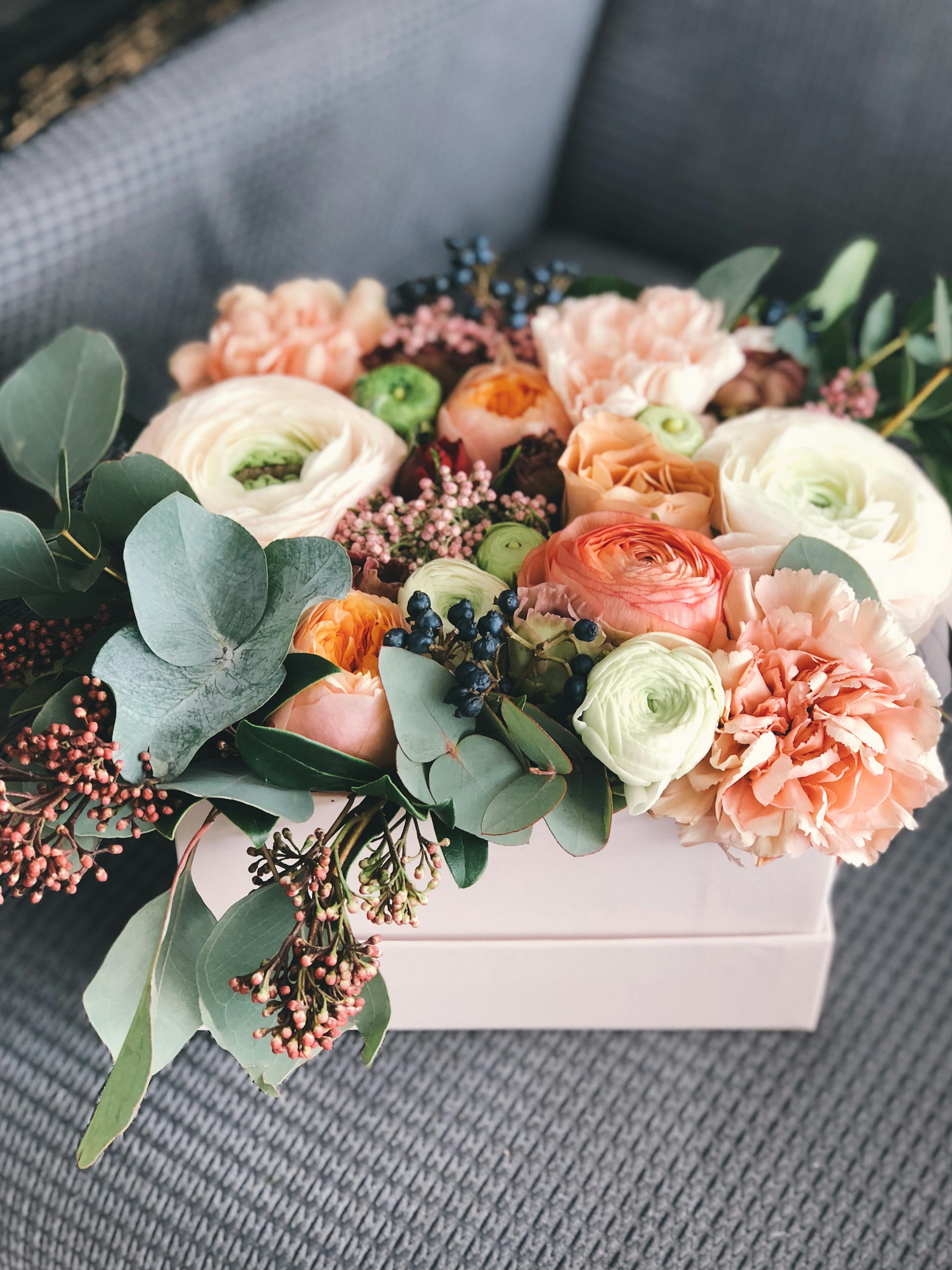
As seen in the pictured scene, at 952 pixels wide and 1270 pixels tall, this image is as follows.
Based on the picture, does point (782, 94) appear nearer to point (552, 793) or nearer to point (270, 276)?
point (270, 276)

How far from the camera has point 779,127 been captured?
847 millimetres

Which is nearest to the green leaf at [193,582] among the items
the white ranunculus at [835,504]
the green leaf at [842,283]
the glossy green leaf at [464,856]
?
the glossy green leaf at [464,856]

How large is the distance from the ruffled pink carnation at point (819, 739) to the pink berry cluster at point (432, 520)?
135 millimetres

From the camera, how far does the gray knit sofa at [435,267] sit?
0.48 metres

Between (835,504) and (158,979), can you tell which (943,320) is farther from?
(158,979)

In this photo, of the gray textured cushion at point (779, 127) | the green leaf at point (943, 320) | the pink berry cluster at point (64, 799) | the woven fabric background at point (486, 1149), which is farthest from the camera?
the gray textured cushion at point (779, 127)

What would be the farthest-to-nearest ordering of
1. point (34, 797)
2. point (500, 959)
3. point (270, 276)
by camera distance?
1. point (270, 276)
2. point (500, 959)
3. point (34, 797)

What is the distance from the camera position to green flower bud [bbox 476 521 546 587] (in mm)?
452

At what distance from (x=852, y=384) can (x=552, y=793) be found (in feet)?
1.21

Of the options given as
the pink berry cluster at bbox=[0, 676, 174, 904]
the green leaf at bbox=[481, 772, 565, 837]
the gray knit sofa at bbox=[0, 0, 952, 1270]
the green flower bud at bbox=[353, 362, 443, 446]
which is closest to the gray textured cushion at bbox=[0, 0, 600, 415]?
the gray knit sofa at bbox=[0, 0, 952, 1270]

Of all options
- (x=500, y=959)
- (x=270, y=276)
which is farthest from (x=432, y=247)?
(x=500, y=959)

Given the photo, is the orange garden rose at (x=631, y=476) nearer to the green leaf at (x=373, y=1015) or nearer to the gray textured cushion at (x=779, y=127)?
the green leaf at (x=373, y=1015)

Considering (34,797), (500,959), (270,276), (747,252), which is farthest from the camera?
(270,276)

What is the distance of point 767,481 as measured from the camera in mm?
462
